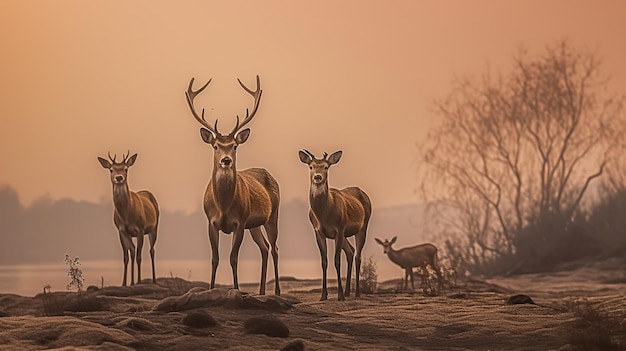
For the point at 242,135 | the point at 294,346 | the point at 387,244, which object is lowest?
the point at 294,346

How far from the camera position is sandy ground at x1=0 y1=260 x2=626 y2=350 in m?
6.71

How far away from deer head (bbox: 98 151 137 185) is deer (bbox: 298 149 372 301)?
1.79 m

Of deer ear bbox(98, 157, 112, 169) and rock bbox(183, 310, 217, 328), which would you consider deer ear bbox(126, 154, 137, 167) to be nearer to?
deer ear bbox(98, 157, 112, 169)

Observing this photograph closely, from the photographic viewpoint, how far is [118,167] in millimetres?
9734

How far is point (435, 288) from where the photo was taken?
1082cm

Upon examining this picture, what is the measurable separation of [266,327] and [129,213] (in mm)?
3245

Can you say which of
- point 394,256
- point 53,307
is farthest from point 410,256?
point 53,307

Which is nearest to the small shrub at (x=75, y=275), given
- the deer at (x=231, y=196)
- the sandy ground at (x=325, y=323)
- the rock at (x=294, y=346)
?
the sandy ground at (x=325, y=323)

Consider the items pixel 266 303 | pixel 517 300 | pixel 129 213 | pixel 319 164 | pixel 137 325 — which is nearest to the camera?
pixel 137 325

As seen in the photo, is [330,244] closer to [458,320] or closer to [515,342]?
[458,320]

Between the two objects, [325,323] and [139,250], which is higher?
[139,250]

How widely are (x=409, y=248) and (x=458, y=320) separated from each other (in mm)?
3676

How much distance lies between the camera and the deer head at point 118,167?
9742 mm

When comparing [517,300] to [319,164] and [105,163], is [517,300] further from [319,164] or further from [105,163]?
[105,163]
